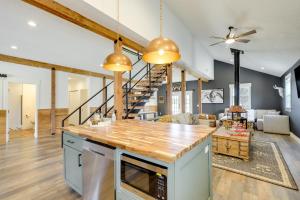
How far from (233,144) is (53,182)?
3615 mm

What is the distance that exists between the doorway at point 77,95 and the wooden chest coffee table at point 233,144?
6.34 metres

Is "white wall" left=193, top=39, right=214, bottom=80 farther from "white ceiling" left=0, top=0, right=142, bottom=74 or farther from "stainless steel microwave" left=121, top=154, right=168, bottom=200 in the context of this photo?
"stainless steel microwave" left=121, top=154, right=168, bottom=200

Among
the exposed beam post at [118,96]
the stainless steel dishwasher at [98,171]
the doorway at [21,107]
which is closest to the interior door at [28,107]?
the doorway at [21,107]

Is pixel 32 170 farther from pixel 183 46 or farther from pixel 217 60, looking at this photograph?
pixel 217 60

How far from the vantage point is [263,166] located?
304 centimetres

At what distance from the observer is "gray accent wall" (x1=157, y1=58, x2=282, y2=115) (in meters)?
7.44

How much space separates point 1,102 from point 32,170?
11.6 feet

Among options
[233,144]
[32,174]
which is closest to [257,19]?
[233,144]

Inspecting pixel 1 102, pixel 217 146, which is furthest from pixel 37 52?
pixel 217 146

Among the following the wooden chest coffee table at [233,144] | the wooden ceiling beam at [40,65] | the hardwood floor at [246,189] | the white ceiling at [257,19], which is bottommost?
the hardwood floor at [246,189]

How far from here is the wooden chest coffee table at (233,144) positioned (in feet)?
10.9

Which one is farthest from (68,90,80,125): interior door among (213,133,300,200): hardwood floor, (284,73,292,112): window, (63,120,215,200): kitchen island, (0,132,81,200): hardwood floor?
(284,73,292,112): window

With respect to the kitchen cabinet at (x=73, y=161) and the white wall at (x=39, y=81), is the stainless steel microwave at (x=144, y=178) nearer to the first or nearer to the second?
the kitchen cabinet at (x=73, y=161)

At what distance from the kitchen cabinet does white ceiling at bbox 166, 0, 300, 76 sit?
12.0 feet
